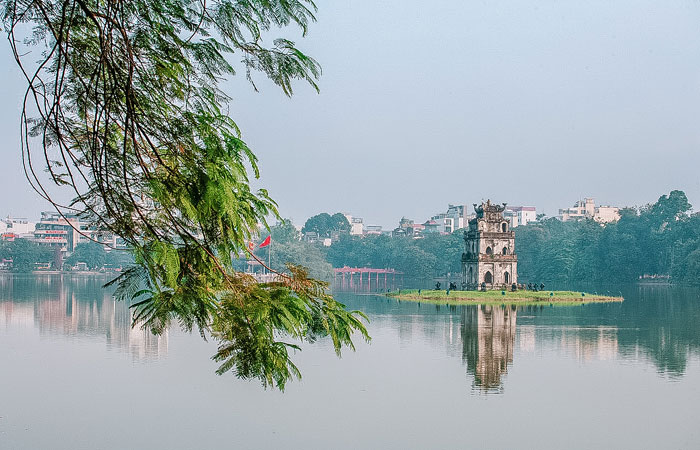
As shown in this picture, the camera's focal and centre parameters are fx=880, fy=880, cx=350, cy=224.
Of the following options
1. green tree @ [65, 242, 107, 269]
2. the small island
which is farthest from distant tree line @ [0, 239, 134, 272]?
the small island

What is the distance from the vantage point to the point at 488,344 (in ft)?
82.0

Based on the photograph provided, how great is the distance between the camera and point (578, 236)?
72.9 m

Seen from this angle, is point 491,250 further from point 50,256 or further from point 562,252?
point 50,256

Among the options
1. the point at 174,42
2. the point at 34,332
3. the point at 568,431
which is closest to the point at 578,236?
the point at 34,332

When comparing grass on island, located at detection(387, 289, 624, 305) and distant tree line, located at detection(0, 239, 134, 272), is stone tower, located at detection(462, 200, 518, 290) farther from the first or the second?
distant tree line, located at detection(0, 239, 134, 272)

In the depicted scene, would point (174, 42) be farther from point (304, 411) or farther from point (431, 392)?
point (431, 392)

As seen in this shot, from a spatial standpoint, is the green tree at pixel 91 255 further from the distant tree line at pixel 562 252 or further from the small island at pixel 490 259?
the small island at pixel 490 259

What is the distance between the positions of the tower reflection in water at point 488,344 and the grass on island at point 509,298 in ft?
17.8

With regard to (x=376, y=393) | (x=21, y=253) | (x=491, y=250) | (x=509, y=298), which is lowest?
(x=376, y=393)

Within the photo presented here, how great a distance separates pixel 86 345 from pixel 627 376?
46.3ft

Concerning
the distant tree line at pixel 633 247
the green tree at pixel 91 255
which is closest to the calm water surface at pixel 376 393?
the distant tree line at pixel 633 247

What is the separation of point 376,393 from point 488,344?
8514 mm

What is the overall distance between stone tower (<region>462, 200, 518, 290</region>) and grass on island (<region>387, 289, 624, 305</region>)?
189cm

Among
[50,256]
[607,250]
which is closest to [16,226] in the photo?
[50,256]
